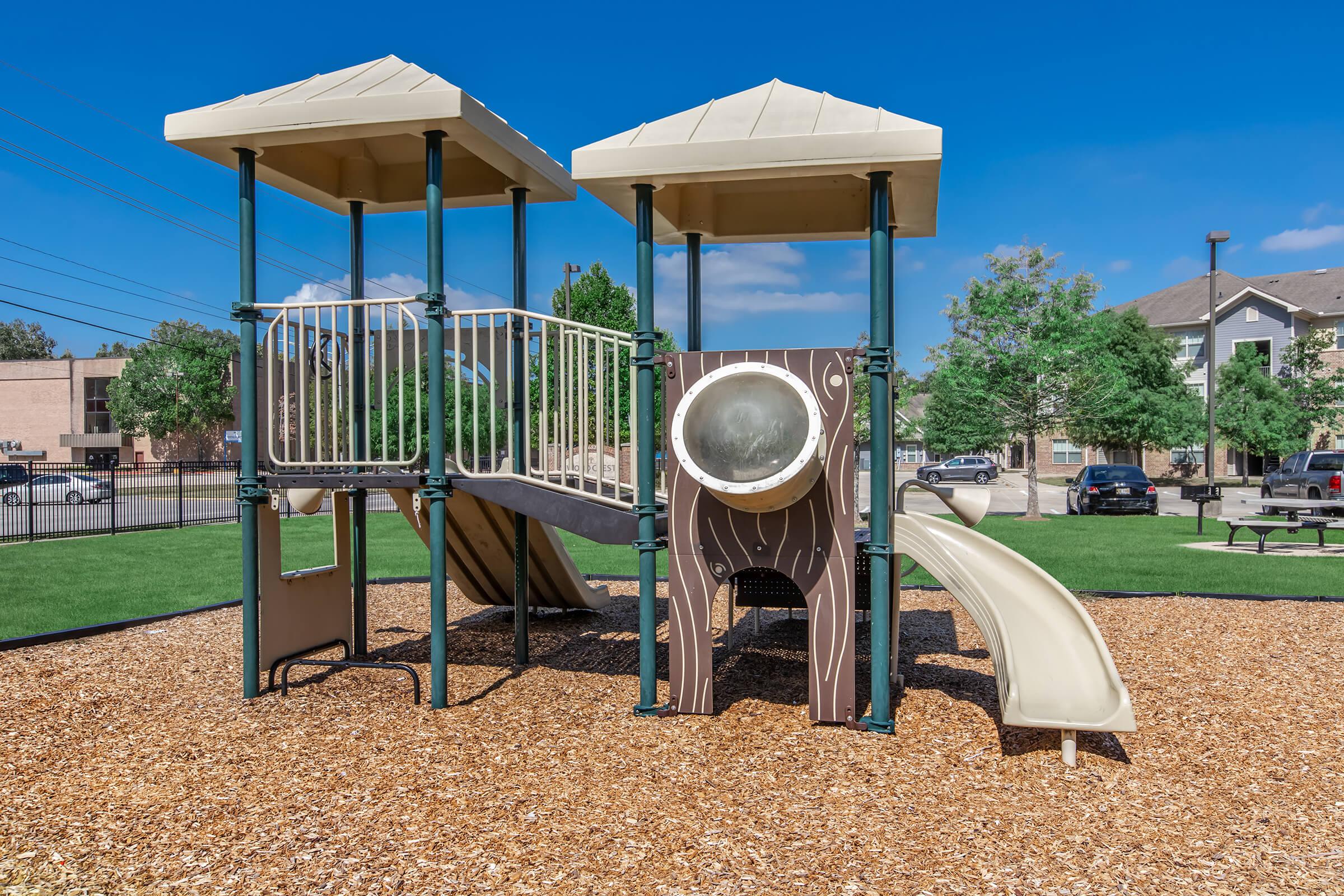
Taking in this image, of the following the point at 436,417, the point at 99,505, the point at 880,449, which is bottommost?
the point at 99,505

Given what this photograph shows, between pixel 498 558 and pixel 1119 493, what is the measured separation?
737 inches

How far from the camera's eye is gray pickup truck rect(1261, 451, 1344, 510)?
63.1ft

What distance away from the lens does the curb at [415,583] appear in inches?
277

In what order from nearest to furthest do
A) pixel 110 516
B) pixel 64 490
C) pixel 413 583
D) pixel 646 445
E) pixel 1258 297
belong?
pixel 646 445 < pixel 413 583 < pixel 110 516 < pixel 64 490 < pixel 1258 297

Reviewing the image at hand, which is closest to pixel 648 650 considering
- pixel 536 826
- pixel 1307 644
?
pixel 536 826

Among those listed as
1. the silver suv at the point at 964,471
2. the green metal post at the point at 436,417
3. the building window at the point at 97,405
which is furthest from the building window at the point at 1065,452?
the building window at the point at 97,405

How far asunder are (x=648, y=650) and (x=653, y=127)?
9.97ft

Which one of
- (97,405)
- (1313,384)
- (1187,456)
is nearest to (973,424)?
(1313,384)

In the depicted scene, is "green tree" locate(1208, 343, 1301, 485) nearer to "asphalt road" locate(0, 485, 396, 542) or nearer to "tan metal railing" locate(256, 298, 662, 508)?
"asphalt road" locate(0, 485, 396, 542)

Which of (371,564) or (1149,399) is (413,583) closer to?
(371,564)

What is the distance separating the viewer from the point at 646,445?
5.14 metres

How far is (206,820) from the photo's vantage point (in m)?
3.62

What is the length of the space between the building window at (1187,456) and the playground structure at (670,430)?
4236 cm

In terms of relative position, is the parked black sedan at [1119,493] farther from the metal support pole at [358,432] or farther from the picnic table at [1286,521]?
the metal support pole at [358,432]
